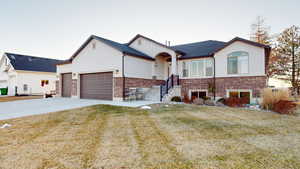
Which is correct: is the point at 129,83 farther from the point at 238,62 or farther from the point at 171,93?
the point at 238,62

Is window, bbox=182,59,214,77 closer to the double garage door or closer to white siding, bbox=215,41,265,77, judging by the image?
white siding, bbox=215,41,265,77

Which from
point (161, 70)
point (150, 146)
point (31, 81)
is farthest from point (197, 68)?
point (31, 81)

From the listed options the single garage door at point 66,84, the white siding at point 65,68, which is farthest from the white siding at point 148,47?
the single garage door at point 66,84

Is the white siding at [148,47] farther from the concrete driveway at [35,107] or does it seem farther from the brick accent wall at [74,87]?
the brick accent wall at [74,87]

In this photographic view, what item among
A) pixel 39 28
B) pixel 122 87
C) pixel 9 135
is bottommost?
pixel 9 135

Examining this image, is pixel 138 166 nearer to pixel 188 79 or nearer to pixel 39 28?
pixel 188 79

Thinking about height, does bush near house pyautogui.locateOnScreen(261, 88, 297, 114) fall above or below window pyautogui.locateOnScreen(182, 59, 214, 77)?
below

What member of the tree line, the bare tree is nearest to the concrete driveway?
the tree line

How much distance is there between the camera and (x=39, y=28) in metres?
15.5

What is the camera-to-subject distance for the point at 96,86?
13469 millimetres

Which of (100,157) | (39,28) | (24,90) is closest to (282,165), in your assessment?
(100,157)

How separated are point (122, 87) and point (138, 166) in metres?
9.29

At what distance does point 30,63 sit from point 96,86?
19.6 metres

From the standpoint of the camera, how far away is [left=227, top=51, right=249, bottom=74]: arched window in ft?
36.4
